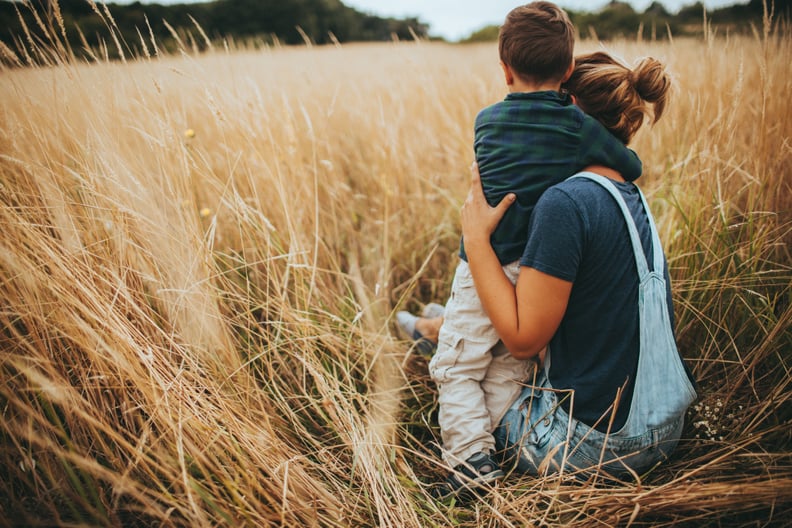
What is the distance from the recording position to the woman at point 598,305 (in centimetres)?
93

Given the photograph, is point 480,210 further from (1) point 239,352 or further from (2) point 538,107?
(1) point 239,352

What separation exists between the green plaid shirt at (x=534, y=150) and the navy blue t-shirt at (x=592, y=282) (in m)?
0.08

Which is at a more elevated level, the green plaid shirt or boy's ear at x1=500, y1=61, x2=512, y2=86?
boy's ear at x1=500, y1=61, x2=512, y2=86

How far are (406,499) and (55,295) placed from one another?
1.15 metres

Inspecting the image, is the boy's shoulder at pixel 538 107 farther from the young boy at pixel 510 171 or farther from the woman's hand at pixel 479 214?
the woman's hand at pixel 479 214

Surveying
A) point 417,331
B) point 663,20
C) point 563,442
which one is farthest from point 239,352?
point 663,20

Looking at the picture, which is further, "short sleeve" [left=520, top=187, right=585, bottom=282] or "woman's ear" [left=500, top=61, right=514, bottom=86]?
"woman's ear" [left=500, top=61, right=514, bottom=86]

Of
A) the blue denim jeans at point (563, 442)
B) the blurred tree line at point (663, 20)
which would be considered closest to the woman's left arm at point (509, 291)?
the blue denim jeans at point (563, 442)

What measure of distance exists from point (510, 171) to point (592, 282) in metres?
0.37

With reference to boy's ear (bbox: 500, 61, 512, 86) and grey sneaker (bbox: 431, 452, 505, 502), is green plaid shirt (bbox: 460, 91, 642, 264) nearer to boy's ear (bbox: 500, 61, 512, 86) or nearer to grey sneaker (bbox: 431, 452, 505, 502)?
boy's ear (bbox: 500, 61, 512, 86)

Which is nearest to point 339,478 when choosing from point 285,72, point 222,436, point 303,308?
point 222,436

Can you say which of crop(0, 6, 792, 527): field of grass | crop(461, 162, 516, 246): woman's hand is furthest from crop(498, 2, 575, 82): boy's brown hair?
crop(0, 6, 792, 527): field of grass

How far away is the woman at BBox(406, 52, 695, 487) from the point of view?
3.04 feet

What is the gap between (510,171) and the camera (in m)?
1.07
